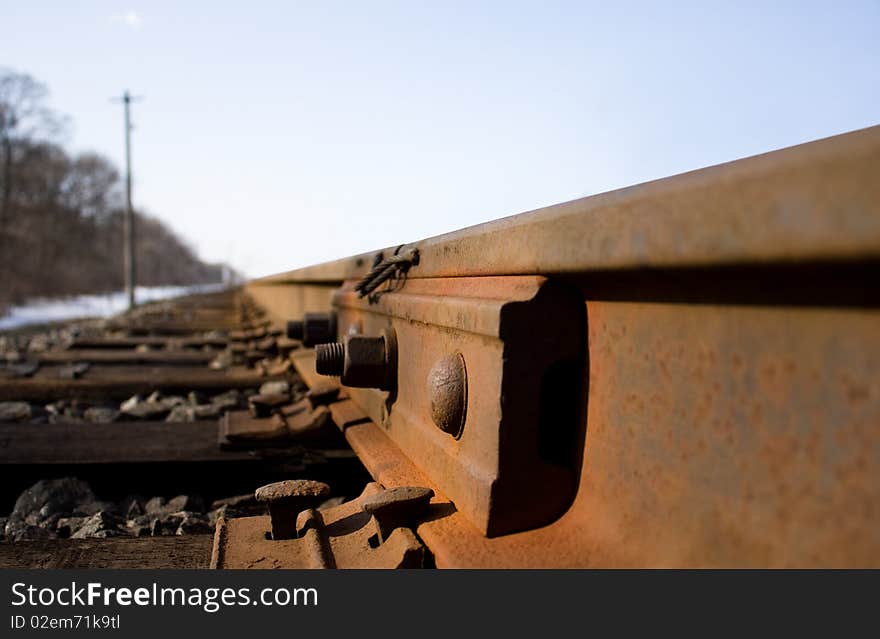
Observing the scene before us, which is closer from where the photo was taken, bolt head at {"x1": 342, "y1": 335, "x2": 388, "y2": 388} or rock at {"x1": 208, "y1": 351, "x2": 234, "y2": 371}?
bolt head at {"x1": 342, "y1": 335, "x2": 388, "y2": 388}

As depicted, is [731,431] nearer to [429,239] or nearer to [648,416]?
[648,416]

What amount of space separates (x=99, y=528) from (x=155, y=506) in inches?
12.4

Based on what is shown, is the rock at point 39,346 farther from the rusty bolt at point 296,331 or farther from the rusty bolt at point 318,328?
the rusty bolt at point 318,328

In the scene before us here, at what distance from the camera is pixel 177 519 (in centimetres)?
175

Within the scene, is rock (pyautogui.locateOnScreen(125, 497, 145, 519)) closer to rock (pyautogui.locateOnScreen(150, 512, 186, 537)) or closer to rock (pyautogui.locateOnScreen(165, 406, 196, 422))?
rock (pyautogui.locateOnScreen(150, 512, 186, 537))

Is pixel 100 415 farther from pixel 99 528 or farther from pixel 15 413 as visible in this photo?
pixel 99 528

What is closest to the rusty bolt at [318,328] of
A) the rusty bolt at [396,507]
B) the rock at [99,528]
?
the rock at [99,528]

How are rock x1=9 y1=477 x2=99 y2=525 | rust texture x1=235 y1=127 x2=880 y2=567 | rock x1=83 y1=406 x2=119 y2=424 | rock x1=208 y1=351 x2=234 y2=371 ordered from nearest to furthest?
rust texture x1=235 y1=127 x2=880 y2=567 → rock x1=9 y1=477 x2=99 y2=525 → rock x1=83 y1=406 x2=119 y2=424 → rock x1=208 y1=351 x2=234 y2=371

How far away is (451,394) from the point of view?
129 cm

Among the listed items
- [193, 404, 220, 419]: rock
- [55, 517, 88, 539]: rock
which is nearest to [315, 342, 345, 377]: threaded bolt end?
[55, 517, 88, 539]: rock

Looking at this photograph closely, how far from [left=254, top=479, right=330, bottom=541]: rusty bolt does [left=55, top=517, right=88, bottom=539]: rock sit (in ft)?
2.29

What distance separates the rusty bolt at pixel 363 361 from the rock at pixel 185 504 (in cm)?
55

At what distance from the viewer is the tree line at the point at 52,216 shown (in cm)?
3192

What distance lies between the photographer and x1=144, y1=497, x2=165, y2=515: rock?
188 cm
